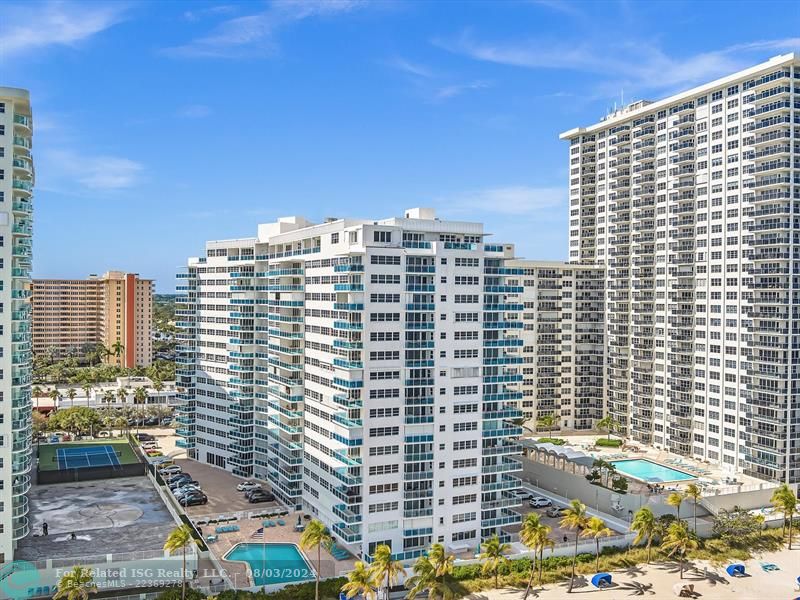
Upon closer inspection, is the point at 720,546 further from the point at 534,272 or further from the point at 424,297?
the point at 534,272

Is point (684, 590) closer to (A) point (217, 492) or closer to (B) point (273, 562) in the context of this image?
(B) point (273, 562)

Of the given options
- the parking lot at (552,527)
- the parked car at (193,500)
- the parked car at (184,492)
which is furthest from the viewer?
the parked car at (184,492)

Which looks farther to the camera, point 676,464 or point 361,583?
point 676,464

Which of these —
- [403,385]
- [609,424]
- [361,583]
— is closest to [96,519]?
[361,583]

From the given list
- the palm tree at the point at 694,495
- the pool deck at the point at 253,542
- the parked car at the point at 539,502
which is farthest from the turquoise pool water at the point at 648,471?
the pool deck at the point at 253,542

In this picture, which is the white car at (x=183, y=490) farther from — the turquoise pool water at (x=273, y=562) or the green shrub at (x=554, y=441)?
the green shrub at (x=554, y=441)

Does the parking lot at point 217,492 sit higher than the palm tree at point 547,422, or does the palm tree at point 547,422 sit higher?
the palm tree at point 547,422
